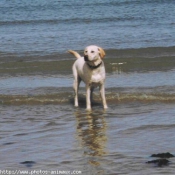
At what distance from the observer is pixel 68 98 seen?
11180 mm

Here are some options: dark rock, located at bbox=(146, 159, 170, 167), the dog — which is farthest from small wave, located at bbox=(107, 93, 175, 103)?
dark rock, located at bbox=(146, 159, 170, 167)

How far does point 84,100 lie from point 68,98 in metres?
0.32

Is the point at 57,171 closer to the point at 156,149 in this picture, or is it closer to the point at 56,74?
the point at 156,149

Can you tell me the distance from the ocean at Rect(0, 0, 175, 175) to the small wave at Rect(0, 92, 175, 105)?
0.02m

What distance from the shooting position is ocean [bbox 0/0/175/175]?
273 inches

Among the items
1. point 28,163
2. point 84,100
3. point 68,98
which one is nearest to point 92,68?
point 84,100

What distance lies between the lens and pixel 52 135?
8102 mm

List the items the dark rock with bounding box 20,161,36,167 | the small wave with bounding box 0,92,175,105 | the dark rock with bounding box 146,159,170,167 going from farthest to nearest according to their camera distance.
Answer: the small wave with bounding box 0,92,175,105 < the dark rock with bounding box 20,161,36,167 < the dark rock with bounding box 146,159,170,167

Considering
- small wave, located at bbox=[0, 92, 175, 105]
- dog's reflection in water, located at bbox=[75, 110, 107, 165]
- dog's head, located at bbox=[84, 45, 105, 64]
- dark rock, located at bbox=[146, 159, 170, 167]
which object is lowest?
dark rock, located at bbox=[146, 159, 170, 167]

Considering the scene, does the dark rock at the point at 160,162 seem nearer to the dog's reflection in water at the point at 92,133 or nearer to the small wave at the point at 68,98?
the dog's reflection in water at the point at 92,133

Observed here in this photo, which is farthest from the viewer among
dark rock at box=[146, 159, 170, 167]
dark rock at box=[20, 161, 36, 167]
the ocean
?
the ocean

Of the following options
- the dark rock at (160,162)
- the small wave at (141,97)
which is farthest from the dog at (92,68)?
the dark rock at (160,162)

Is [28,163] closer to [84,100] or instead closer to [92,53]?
[92,53]

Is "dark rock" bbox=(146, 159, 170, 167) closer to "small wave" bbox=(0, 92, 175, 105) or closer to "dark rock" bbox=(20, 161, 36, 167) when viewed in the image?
"dark rock" bbox=(20, 161, 36, 167)
